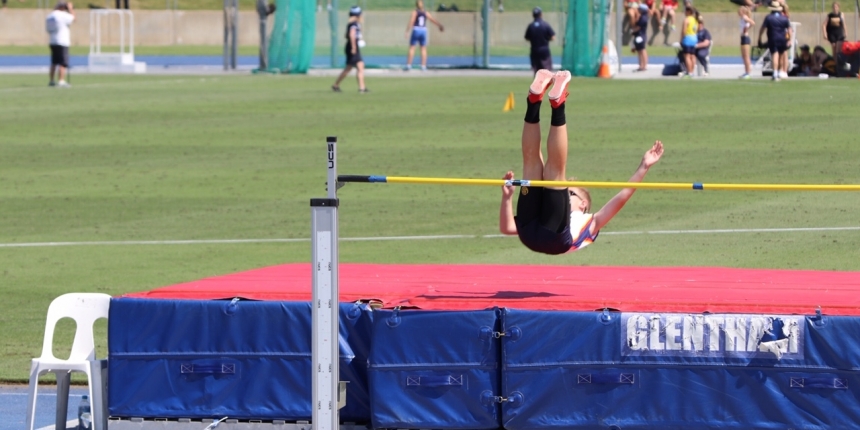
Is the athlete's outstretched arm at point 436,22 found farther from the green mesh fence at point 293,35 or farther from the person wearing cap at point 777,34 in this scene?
the person wearing cap at point 777,34

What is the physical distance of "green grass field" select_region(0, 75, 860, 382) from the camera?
13.1m

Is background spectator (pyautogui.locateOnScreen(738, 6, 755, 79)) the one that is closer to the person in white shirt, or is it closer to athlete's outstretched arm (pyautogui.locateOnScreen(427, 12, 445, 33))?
athlete's outstretched arm (pyautogui.locateOnScreen(427, 12, 445, 33))

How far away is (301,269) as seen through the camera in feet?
29.9

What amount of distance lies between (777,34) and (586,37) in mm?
5575

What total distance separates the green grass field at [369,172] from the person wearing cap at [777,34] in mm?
983

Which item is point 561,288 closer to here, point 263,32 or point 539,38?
point 539,38

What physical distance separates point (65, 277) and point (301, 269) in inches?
159

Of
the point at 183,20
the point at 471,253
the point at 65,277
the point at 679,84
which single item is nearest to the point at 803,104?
the point at 679,84

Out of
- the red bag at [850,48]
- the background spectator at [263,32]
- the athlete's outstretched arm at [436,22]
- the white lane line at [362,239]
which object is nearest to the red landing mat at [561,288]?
the white lane line at [362,239]

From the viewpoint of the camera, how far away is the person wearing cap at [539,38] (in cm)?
3006

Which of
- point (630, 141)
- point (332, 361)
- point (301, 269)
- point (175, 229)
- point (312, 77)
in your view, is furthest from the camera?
point (312, 77)

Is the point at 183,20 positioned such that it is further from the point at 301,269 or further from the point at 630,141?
the point at 301,269

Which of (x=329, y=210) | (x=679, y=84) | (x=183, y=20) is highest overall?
(x=183, y=20)

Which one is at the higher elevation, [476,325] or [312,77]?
[312,77]
